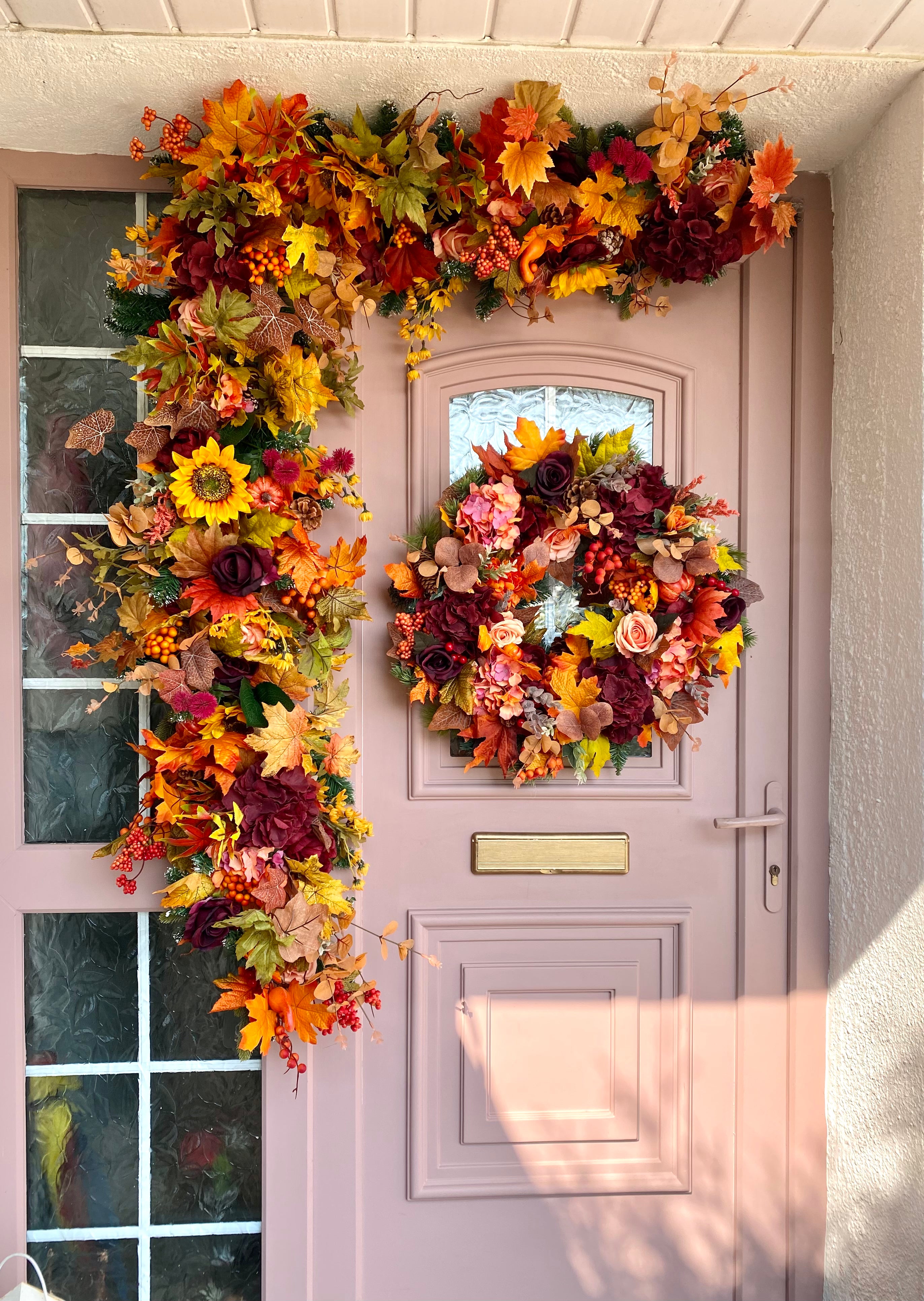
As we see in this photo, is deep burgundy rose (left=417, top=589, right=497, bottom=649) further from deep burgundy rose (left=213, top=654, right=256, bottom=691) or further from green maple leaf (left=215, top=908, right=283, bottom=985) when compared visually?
green maple leaf (left=215, top=908, right=283, bottom=985)

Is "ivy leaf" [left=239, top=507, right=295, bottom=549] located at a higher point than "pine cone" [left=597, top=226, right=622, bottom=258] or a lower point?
lower

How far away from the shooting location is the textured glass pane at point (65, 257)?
4.98 feet

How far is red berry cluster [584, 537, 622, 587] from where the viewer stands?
4.69 ft

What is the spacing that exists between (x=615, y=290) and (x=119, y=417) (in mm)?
1025

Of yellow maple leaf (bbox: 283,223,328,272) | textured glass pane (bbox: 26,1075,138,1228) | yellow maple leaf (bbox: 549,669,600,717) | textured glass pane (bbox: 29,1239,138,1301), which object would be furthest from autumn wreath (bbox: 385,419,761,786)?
textured glass pane (bbox: 29,1239,138,1301)

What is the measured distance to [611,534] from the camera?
1.42 metres


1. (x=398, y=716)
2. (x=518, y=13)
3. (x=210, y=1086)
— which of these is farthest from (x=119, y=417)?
(x=210, y=1086)

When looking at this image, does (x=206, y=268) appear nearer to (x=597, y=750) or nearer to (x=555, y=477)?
(x=555, y=477)

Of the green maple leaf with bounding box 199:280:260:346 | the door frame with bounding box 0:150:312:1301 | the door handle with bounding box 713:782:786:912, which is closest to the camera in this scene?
the green maple leaf with bounding box 199:280:260:346

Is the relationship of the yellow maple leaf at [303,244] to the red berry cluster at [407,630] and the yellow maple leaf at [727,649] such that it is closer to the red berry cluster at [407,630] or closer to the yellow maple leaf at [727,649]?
the red berry cluster at [407,630]

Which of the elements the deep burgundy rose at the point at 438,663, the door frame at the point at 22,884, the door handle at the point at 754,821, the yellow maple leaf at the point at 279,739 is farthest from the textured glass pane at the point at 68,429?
the door handle at the point at 754,821

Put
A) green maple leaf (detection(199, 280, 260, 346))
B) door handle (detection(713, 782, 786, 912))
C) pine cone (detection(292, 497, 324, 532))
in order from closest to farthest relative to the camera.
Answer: green maple leaf (detection(199, 280, 260, 346)), pine cone (detection(292, 497, 324, 532)), door handle (detection(713, 782, 786, 912))

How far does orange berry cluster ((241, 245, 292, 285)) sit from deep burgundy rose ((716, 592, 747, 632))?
0.99 meters

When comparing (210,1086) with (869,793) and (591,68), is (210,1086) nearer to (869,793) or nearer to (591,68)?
(869,793)
